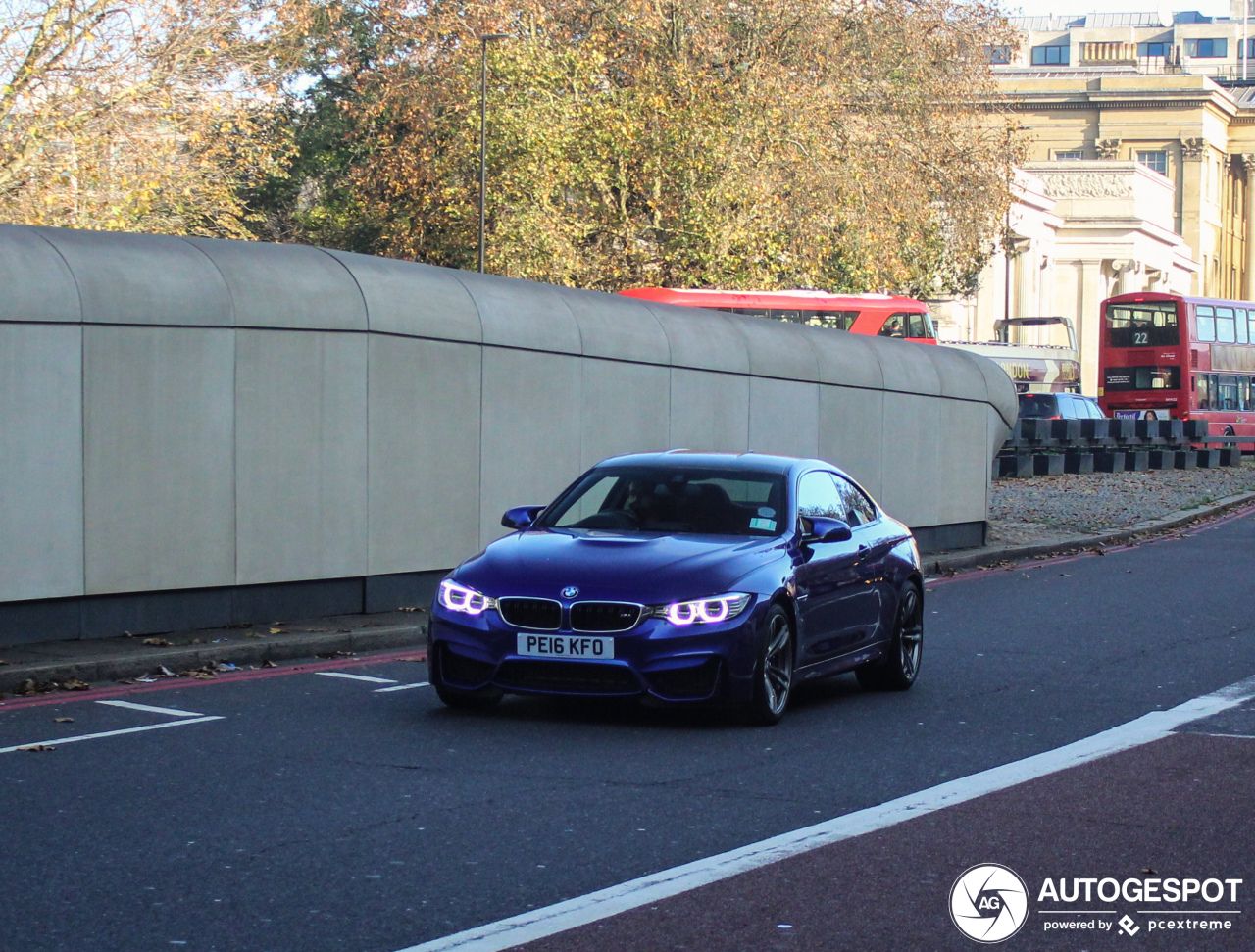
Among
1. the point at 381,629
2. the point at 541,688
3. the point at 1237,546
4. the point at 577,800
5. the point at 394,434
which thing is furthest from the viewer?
the point at 1237,546

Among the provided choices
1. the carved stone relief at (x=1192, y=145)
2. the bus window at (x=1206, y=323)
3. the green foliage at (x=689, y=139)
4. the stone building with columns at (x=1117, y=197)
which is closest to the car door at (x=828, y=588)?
the green foliage at (x=689, y=139)

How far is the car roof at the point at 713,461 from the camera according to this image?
9.94 m

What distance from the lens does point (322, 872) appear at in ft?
18.9

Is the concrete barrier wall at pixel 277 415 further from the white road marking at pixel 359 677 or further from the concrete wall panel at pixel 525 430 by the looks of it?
the white road marking at pixel 359 677

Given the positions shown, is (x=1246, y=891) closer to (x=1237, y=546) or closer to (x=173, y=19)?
(x=1237, y=546)

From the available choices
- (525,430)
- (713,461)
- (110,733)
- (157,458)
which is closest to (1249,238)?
(525,430)

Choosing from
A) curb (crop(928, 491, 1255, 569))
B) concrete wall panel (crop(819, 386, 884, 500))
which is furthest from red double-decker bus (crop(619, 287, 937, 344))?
Result: concrete wall panel (crop(819, 386, 884, 500))

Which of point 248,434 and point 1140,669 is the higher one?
point 248,434

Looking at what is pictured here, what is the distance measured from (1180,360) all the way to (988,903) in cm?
5026

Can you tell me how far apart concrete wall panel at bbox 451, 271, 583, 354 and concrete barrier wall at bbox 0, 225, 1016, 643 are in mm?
23

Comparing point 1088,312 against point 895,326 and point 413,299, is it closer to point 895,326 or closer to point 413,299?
point 895,326

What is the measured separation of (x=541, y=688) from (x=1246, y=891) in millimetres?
3829

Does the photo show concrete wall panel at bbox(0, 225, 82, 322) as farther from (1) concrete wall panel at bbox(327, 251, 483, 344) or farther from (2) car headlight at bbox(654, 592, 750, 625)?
(2) car headlight at bbox(654, 592, 750, 625)

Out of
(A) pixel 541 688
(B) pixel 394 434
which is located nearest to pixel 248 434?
(B) pixel 394 434
